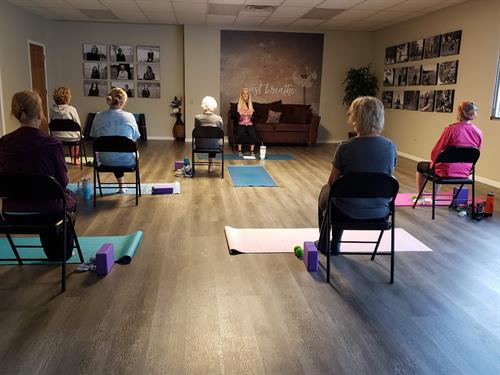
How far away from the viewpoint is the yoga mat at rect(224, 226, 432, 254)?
11.9ft

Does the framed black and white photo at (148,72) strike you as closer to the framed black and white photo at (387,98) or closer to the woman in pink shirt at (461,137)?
the framed black and white photo at (387,98)

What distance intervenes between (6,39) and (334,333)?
26.6ft

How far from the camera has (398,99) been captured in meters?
9.45

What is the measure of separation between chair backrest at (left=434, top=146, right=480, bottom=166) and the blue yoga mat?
2283mm

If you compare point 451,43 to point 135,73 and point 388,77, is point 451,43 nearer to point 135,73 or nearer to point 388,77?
point 388,77

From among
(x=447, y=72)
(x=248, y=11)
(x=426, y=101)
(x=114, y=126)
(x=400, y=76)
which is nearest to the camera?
(x=114, y=126)

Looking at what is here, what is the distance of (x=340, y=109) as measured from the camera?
11.3 m

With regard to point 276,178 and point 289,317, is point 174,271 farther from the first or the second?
point 276,178

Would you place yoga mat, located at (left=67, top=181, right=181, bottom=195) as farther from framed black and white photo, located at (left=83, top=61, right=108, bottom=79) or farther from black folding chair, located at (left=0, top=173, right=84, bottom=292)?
framed black and white photo, located at (left=83, top=61, right=108, bottom=79)

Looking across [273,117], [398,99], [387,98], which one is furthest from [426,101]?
[273,117]

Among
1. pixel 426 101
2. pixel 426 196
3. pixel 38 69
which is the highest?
pixel 38 69

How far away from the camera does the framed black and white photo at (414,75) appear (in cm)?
848

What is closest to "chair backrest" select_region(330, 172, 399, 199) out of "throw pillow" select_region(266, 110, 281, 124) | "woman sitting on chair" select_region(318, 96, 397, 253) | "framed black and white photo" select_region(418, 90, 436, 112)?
"woman sitting on chair" select_region(318, 96, 397, 253)

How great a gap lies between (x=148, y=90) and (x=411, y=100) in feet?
20.0
